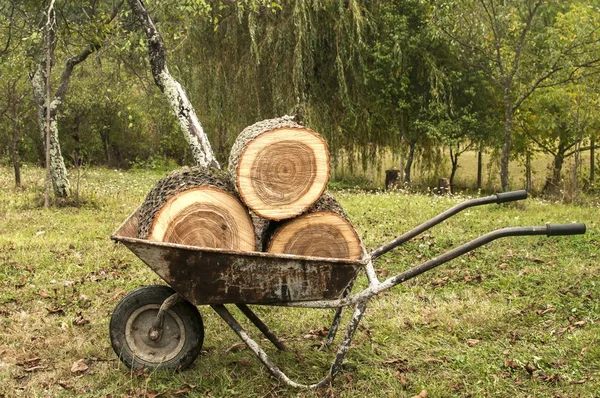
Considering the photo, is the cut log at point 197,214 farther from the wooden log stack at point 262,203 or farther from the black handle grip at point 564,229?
the black handle grip at point 564,229

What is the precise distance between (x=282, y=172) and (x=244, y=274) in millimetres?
629

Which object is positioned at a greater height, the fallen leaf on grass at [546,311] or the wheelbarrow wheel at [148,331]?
the wheelbarrow wheel at [148,331]

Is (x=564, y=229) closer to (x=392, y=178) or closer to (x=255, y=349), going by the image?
(x=255, y=349)

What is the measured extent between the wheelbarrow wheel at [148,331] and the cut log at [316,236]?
2.11 ft

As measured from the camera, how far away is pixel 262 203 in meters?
3.47

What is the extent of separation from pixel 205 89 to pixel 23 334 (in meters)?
10.5

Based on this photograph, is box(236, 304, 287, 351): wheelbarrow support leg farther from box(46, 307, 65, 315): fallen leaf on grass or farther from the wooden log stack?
box(46, 307, 65, 315): fallen leaf on grass

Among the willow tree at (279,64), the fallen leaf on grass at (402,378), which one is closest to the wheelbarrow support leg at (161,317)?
the fallen leaf on grass at (402,378)

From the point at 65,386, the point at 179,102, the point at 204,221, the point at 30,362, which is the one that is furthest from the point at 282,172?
the point at 179,102

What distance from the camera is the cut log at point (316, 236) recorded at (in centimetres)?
354

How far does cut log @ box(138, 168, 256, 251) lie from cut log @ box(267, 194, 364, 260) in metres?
0.18

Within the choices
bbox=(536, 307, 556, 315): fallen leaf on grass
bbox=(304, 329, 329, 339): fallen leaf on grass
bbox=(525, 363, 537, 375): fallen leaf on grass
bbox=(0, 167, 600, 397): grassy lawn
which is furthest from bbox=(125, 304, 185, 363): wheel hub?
bbox=(536, 307, 556, 315): fallen leaf on grass

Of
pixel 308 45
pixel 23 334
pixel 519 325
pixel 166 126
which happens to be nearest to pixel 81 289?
pixel 23 334

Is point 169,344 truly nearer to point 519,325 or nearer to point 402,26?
point 519,325
